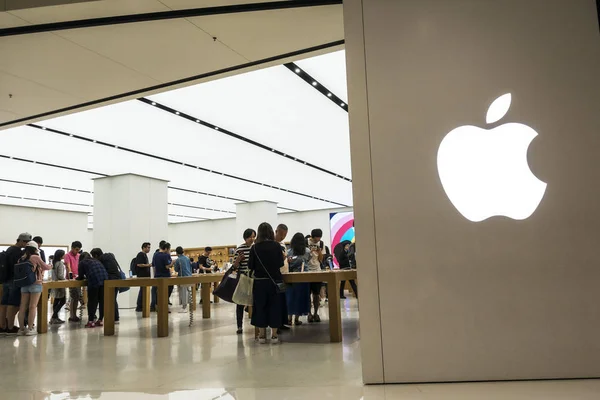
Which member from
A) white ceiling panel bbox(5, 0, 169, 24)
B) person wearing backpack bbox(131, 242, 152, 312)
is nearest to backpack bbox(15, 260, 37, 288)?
person wearing backpack bbox(131, 242, 152, 312)

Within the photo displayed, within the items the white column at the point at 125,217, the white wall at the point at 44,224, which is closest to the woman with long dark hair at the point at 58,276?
the white column at the point at 125,217

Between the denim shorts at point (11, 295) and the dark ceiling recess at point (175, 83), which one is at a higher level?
the dark ceiling recess at point (175, 83)

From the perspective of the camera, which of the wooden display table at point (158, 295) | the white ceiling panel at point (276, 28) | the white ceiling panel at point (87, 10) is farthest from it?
the wooden display table at point (158, 295)

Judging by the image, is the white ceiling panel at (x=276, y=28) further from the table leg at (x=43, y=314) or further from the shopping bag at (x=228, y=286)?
the table leg at (x=43, y=314)

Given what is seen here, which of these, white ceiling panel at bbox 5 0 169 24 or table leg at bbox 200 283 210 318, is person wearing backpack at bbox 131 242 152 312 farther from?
white ceiling panel at bbox 5 0 169 24

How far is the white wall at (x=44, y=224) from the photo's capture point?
1918 centimetres

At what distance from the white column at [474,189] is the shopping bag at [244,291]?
2594 millimetres

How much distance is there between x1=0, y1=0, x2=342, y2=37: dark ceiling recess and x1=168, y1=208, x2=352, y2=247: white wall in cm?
1954

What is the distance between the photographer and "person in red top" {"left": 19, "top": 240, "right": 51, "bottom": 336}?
729cm

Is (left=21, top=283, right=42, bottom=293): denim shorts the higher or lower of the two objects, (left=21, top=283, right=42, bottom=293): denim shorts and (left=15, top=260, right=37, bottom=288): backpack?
the lower

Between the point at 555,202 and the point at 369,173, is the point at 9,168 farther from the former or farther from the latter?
the point at 555,202

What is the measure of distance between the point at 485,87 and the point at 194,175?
1090 cm

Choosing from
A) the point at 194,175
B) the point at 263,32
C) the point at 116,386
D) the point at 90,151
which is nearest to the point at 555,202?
the point at 263,32

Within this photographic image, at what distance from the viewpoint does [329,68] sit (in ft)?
21.6
